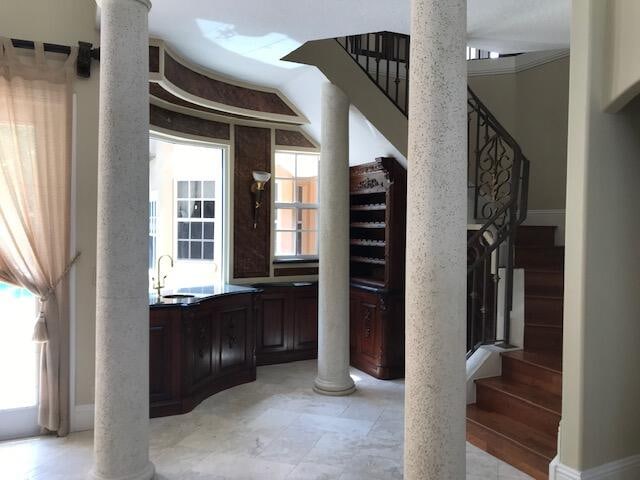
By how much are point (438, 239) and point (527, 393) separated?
201 cm

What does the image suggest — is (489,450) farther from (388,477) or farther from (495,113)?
(495,113)

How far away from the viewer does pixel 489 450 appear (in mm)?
3414

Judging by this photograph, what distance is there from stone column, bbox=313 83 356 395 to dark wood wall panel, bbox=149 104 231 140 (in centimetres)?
147

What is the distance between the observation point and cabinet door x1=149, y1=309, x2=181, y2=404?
4.10 meters

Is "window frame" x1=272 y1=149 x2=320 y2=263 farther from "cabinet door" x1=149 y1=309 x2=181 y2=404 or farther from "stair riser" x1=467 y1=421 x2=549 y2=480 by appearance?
"stair riser" x1=467 y1=421 x2=549 y2=480

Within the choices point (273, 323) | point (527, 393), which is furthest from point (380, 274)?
point (527, 393)

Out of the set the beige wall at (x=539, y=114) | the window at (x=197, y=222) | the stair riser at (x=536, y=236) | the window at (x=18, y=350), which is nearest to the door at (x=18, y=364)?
the window at (x=18, y=350)

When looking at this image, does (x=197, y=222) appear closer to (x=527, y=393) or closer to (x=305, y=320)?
(x=305, y=320)

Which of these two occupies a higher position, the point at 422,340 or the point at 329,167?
the point at 329,167

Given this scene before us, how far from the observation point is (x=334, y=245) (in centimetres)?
464

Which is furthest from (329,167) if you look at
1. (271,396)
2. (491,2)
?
(271,396)

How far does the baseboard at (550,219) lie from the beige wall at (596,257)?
2375 mm

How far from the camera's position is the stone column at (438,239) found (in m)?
2.14

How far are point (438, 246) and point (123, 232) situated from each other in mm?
1774
